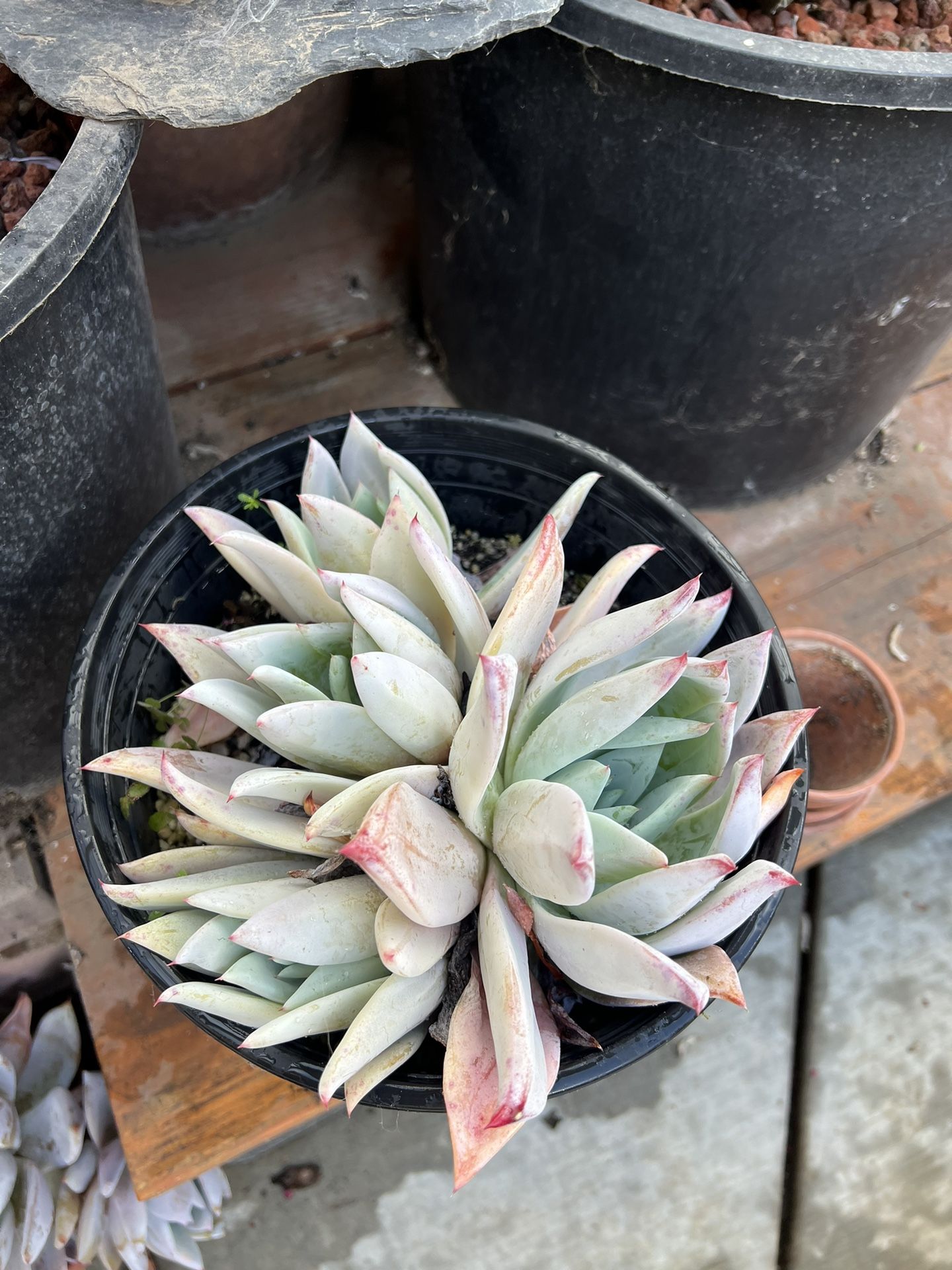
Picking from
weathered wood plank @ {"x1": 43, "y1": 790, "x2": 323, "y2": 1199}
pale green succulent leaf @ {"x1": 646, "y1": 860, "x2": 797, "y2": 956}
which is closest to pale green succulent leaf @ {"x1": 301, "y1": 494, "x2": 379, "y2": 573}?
pale green succulent leaf @ {"x1": 646, "y1": 860, "x2": 797, "y2": 956}

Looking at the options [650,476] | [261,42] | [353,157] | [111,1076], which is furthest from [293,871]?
[353,157]

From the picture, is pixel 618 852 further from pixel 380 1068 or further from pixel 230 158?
pixel 230 158

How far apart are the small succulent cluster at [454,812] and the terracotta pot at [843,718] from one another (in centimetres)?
42

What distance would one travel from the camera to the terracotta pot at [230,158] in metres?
1.17

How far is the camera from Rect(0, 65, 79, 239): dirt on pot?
0.75m

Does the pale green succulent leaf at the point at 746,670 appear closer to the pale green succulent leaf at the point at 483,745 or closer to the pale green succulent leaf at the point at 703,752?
the pale green succulent leaf at the point at 703,752

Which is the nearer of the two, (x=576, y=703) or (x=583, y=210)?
(x=576, y=703)

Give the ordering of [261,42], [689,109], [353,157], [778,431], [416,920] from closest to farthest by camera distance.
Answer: [416,920] → [261,42] → [689,109] → [778,431] → [353,157]

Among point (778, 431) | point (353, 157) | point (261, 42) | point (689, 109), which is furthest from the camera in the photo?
point (353, 157)

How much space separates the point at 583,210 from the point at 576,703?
0.53 metres

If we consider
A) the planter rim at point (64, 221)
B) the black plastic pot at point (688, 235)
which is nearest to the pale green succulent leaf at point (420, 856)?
the planter rim at point (64, 221)

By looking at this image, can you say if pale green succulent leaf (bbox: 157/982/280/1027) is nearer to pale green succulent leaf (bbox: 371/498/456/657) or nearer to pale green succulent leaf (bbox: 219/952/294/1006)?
pale green succulent leaf (bbox: 219/952/294/1006)

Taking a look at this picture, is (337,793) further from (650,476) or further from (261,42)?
(650,476)

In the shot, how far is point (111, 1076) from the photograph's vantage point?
35.2 inches
